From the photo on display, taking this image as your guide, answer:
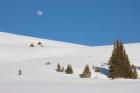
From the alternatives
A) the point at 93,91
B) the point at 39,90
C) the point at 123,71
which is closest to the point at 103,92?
the point at 93,91

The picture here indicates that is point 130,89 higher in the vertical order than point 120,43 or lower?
lower

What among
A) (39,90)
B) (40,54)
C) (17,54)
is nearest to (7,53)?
(17,54)

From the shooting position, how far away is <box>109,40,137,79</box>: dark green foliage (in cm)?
5599

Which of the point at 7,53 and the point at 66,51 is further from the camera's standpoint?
the point at 66,51

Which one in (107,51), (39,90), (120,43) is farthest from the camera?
(107,51)

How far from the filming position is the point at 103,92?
19.9m

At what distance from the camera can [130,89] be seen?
66.6ft

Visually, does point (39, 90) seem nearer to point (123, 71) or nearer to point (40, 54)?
point (123, 71)

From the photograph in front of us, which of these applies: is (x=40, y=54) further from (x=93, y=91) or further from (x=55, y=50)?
(x=93, y=91)

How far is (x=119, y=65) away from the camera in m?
57.7

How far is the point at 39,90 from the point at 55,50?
375 ft

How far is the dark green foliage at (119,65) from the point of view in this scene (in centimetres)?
5599

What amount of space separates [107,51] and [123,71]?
76.5 m

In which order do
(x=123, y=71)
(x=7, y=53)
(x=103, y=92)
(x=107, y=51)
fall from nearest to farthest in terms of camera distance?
(x=103, y=92), (x=123, y=71), (x=7, y=53), (x=107, y=51)
